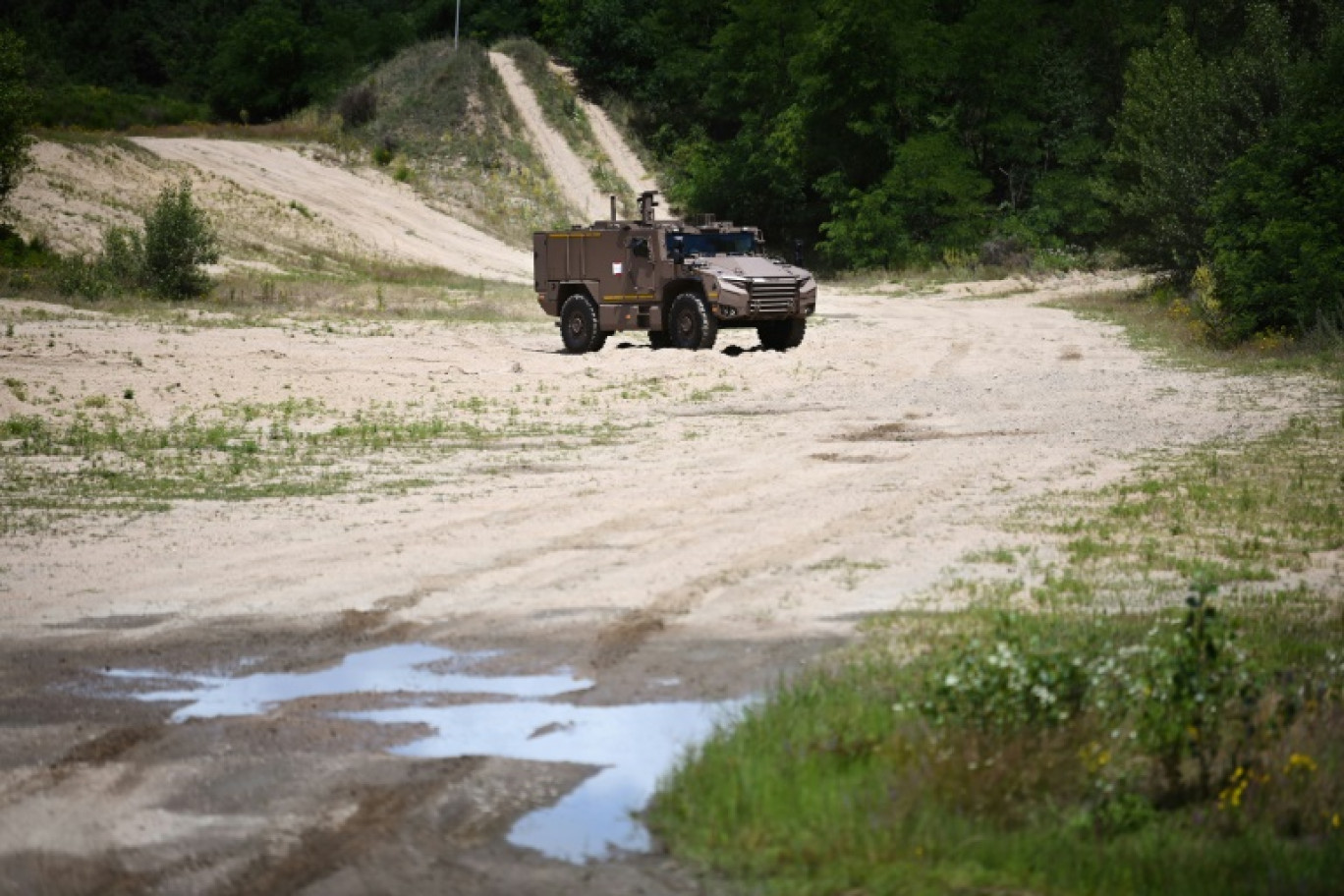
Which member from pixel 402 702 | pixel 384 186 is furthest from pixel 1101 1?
pixel 402 702

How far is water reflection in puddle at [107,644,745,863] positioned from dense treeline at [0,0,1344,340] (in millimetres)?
21905

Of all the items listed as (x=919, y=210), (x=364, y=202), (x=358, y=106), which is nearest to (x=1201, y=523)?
(x=919, y=210)

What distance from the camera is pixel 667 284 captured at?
30.5 m

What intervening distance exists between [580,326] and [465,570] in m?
19.5

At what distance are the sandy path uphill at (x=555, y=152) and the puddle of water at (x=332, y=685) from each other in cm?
6044

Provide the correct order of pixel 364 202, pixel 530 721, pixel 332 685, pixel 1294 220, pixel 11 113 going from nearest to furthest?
pixel 530 721 → pixel 332 685 → pixel 1294 220 → pixel 11 113 → pixel 364 202

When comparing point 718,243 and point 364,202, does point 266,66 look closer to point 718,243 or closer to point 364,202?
point 364,202

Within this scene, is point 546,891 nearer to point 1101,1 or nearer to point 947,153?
point 947,153

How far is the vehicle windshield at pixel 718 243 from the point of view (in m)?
30.5

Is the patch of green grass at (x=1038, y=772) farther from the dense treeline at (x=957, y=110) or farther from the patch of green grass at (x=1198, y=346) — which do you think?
the dense treeline at (x=957, y=110)

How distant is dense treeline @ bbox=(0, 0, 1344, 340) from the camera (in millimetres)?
29641

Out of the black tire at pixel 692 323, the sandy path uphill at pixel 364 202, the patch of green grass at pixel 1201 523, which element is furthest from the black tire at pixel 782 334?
the sandy path uphill at pixel 364 202

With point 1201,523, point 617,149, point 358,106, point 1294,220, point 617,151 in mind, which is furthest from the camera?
point 617,149

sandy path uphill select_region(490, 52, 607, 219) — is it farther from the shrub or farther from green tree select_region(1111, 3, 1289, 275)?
green tree select_region(1111, 3, 1289, 275)
